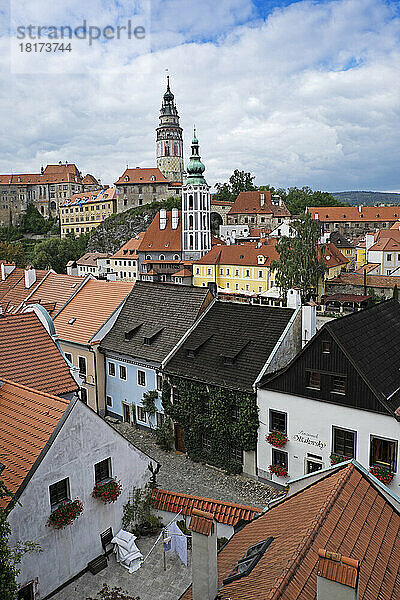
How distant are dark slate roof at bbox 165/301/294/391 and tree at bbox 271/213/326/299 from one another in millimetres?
28350

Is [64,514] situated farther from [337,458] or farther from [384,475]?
[384,475]

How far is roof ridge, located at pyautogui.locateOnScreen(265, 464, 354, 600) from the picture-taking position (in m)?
7.12

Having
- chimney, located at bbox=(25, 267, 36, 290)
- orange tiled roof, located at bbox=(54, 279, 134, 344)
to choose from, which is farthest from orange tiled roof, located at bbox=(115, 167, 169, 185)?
orange tiled roof, located at bbox=(54, 279, 134, 344)

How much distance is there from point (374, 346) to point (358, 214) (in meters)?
89.4

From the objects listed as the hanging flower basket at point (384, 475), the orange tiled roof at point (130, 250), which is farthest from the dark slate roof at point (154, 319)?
the orange tiled roof at point (130, 250)

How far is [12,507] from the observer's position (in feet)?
36.2

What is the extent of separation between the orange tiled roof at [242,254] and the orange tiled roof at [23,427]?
54.4 meters

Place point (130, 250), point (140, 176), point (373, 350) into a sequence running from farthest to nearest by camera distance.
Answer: point (140, 176), point (130, 250), point (373, 350)

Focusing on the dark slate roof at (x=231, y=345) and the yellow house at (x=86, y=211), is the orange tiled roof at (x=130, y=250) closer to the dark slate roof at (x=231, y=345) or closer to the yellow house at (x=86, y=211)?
the yellow house at (x=86, y=211)

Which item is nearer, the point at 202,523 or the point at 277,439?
the point at 202,523

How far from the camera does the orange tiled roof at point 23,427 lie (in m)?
11.8

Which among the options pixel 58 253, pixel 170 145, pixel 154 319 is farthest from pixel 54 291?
pixel 170 145

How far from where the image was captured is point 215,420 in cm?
2142

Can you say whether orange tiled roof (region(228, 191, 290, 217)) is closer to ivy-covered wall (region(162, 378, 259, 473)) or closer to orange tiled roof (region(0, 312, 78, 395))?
ivy-covered wall (region(162, 378, 259, 473))
